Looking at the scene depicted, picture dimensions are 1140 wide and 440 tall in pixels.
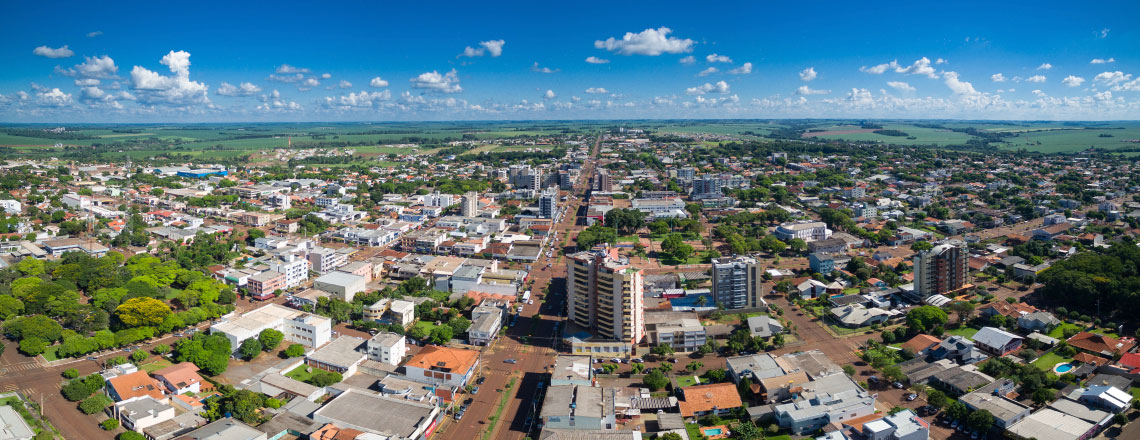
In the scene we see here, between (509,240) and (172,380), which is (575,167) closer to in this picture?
(509,240)

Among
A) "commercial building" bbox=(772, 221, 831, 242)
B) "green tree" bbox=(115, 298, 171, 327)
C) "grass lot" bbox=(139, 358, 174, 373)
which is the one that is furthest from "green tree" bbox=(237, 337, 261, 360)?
"commercial building" bbox=(772, 221, 831, 242)

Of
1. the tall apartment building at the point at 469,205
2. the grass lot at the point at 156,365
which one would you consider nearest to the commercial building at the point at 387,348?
the grass lot at the point at 156,365

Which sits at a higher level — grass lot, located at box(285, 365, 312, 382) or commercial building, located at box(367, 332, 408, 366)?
commercial building, located at box(367, 332, 408, 366)

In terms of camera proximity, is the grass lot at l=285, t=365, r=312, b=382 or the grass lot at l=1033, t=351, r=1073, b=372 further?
the grass lot at l=1033, t=351, r=1073, b=372

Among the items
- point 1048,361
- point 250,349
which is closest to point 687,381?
point 1048,361

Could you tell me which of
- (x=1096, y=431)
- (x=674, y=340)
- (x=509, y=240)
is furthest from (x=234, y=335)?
(x=1096, y=431)

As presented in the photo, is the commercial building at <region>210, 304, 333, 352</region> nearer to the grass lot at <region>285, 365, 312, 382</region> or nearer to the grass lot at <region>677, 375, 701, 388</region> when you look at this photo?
the grass lot at <region>285, 365, 312, 382</region>
